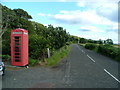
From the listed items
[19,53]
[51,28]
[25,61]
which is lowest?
[25,61]

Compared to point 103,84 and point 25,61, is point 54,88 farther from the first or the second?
point 25,61

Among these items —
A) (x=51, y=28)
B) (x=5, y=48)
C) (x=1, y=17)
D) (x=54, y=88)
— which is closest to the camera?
(x=54, y=88)

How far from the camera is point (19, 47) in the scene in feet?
29.4

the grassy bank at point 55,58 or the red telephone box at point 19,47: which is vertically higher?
the red telephone box at point 19,47

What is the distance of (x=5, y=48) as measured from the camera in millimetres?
12352

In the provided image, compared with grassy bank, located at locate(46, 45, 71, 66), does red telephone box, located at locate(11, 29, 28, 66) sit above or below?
above

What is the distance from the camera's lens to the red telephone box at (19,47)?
876 centimetres

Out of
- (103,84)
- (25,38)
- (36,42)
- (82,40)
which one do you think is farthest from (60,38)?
(82,40)

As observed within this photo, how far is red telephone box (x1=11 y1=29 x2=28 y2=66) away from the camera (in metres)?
8.76

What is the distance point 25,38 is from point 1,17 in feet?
24.4

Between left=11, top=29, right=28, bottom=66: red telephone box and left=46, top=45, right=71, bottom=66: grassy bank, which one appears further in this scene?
left=46, top=45, right=71, bottom=66: grassy bank

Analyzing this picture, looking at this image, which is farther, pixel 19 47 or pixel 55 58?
pixel 55 58

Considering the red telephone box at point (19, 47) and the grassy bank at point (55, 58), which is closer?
the red telephone box at point (19, 47)

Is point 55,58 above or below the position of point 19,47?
below
